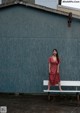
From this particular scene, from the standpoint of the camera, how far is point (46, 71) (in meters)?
16.7

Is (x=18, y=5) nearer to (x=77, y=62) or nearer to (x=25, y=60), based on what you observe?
(x=25, y=60)

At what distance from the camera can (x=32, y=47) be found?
1677 cm

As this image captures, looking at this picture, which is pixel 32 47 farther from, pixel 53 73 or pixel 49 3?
pixel 49 3

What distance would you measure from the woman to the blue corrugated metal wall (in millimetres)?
710

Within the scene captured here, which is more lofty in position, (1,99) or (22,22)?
(22,22)

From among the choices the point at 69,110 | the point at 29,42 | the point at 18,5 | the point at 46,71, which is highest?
the point at 18,5

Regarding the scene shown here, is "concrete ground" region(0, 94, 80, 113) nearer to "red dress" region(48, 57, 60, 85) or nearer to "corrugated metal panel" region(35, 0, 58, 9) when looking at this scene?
"red dress" region(48, 57, 60, 85)

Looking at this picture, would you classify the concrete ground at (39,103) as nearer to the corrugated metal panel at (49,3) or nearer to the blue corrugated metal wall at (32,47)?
the blue corrugated metal wall at (32,47)

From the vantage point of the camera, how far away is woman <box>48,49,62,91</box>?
A: 15.9 meters

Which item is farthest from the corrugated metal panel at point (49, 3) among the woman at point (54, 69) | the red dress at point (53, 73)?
the red dress at point (53, 73)

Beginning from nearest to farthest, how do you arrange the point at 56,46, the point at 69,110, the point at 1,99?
1. the point at 69,110
2. the point at 1,99
3. the point at 56,46

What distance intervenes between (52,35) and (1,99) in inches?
130

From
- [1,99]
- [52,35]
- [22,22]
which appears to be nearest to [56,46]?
[52,35]

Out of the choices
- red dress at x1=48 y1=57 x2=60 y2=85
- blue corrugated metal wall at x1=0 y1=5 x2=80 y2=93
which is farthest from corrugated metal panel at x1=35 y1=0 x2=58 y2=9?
red dress at x1=48 y1=57 x2=60 y2=85
